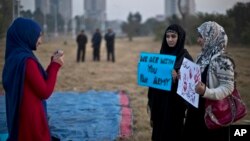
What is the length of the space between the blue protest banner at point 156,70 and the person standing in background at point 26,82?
0.99 meters

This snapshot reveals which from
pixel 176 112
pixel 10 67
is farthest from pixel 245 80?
pixel 10 67

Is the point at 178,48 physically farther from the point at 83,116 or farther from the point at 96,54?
the point at 96,54

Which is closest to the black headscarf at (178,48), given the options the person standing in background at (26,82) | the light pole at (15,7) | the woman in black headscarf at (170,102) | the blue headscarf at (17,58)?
the woman in black headscarf at (170,102)

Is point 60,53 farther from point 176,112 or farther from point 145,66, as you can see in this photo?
point 176,112

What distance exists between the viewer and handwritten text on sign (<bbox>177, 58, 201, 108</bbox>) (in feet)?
9.52

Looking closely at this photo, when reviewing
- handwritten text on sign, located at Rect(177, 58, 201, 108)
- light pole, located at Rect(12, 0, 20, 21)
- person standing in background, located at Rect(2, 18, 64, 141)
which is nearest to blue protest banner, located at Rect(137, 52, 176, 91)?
handwritten text on sign, located at Rect(177, 58, 201, 108)

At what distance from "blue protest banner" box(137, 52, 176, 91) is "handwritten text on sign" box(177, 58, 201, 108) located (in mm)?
243

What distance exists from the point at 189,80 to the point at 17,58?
1.28 meters

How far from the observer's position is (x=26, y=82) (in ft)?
8.65

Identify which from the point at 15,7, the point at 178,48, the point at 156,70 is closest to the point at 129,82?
the point at 15,7

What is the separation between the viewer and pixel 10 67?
8.63 ft

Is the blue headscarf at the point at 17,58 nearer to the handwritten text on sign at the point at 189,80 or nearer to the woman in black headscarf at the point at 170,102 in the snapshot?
the handwritten text on sign at the point at 189,80

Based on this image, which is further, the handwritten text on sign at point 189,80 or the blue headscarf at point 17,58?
the handwritten text on sign at point 189,80

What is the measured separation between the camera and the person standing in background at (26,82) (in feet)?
8.50
